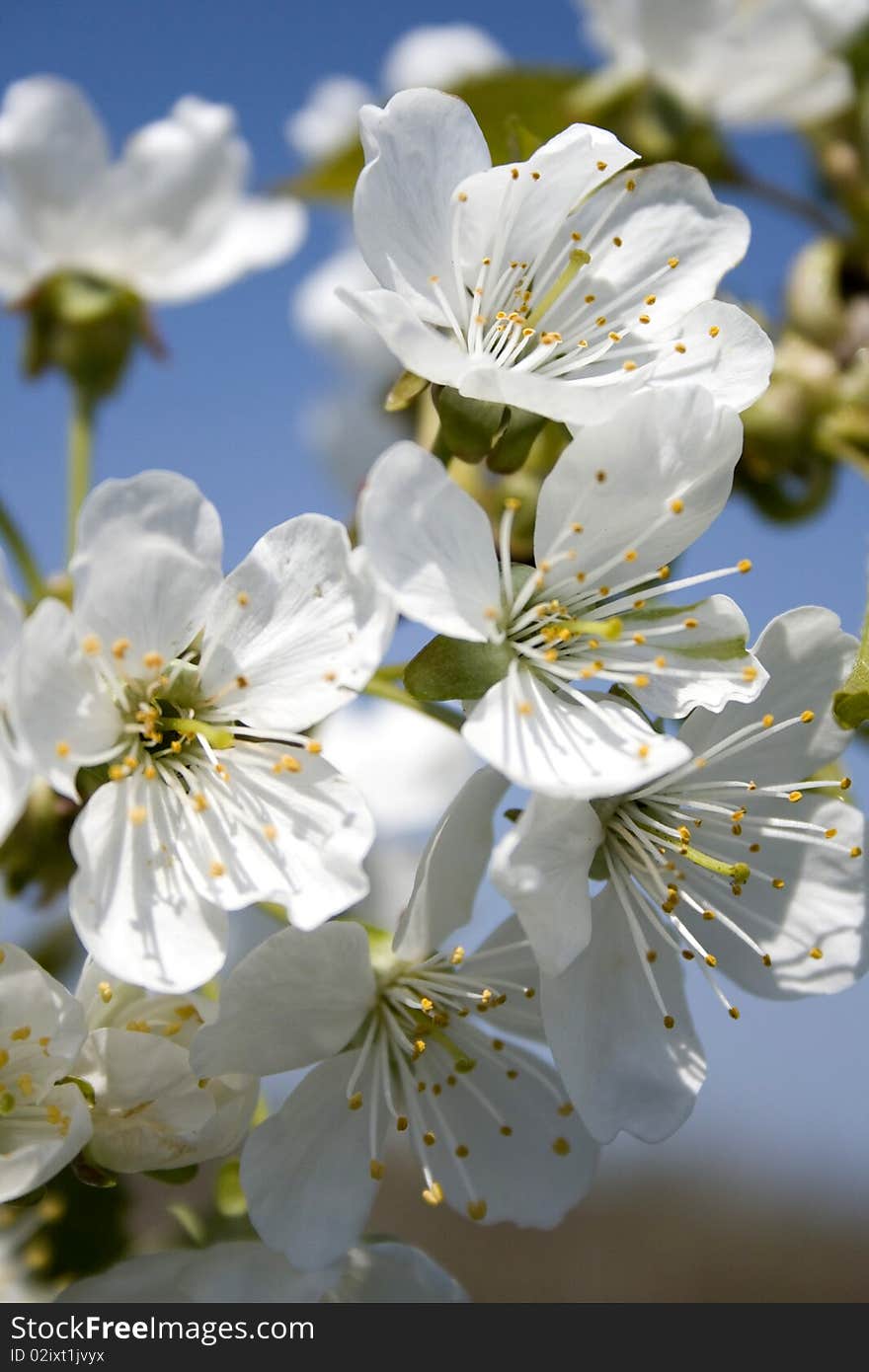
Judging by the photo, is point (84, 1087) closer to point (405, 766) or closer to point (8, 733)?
point (8, 733)

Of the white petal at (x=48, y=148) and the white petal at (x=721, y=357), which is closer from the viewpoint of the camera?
the white petal at (x=721, y=357)

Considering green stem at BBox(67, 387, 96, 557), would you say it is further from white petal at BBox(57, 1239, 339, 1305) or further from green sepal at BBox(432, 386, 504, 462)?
white petal at BBox(57, 1239, 339, 1305)

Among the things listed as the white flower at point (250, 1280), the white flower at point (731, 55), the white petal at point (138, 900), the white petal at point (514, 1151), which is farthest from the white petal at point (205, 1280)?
the white flower at point (731, 55)

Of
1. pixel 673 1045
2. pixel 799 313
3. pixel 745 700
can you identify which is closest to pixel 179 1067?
pixel 673 1045

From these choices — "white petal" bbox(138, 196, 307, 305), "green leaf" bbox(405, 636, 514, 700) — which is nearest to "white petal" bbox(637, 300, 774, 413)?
"green leaf" bbox(405, 636, 514, 700)

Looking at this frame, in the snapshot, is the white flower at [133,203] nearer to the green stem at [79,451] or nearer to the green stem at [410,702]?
the green stem at [79,451]

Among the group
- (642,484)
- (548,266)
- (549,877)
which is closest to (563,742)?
(549,877)
